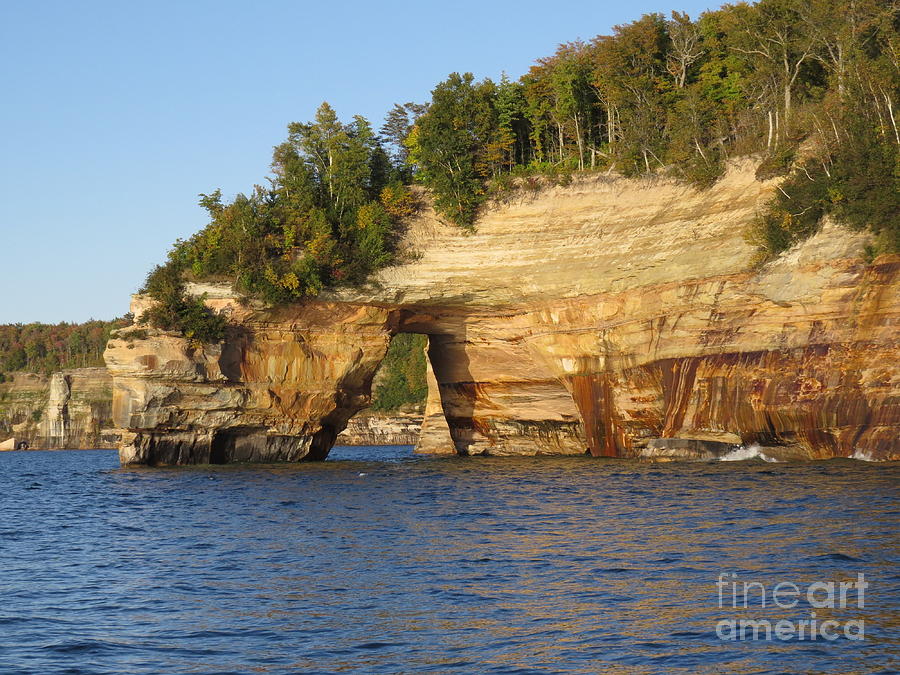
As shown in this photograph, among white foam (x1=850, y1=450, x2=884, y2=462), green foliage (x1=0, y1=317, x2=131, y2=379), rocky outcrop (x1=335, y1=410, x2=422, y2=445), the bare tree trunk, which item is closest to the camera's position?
white foam (x1=850, y1=450, x2=884, y2=462)

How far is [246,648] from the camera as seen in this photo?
14.4 m

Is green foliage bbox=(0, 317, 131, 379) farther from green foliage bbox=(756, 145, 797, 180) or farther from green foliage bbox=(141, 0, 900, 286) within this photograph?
green foliage bbox=(756, 145, 797, 180)

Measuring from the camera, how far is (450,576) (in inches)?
749

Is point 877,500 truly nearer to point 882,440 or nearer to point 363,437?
point 882,440

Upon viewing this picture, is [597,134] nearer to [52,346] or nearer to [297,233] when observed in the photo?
[297,233]

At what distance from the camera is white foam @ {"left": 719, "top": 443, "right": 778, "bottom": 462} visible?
4242 centimetres

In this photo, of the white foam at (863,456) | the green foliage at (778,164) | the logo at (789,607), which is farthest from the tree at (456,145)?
the logo at (789,607)

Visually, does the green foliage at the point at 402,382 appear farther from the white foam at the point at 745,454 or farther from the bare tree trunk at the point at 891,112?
the bare tree trunk at the point at 891,112

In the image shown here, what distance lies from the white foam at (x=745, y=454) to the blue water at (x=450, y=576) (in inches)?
292

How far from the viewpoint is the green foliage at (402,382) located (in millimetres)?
128625

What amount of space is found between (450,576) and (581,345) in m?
32.6

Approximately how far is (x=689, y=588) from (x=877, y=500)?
11129 millimetres

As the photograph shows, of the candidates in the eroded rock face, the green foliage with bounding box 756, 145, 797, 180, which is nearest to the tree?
the eroded rock face

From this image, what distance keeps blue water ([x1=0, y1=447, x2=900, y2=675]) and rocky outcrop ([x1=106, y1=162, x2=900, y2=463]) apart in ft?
20.3
